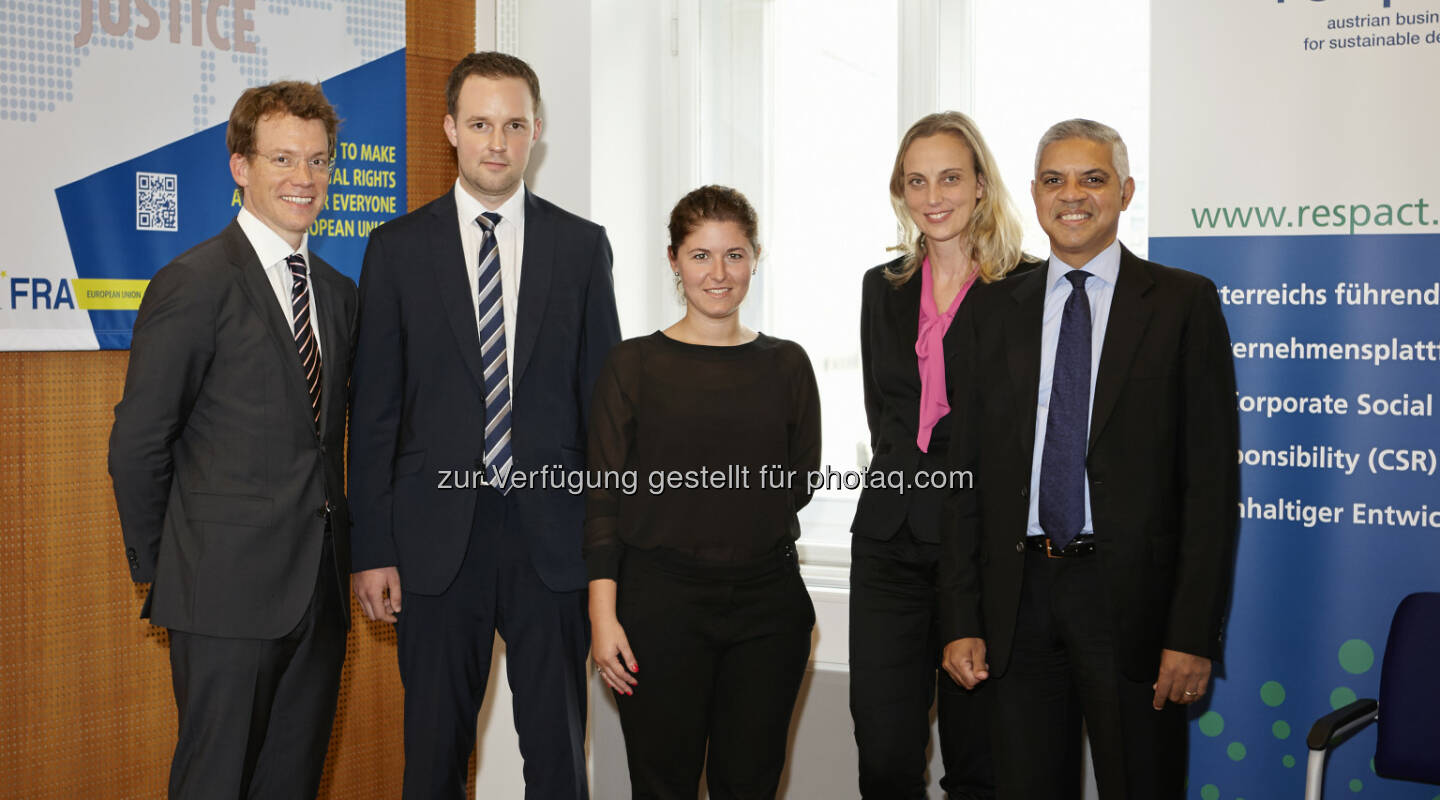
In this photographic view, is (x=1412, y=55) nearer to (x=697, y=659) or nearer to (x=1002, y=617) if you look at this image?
(x=1002, y=617)

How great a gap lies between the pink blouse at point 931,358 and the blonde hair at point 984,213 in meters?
0.06

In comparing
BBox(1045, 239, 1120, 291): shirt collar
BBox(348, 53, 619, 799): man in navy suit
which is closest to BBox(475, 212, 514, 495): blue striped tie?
BBox(348, 53, 619, 799): man in navy suit

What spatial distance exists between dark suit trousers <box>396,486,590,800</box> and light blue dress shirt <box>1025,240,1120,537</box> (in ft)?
3.25

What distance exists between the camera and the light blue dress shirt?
7.25 feet

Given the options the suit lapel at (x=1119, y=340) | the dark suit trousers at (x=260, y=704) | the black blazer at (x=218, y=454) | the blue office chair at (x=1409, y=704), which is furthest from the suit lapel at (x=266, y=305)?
the blue office chair at (x=1409, y=704)

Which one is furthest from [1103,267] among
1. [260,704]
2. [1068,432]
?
[260,704]

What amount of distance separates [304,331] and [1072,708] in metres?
1.74

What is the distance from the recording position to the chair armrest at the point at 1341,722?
2350 millimetres

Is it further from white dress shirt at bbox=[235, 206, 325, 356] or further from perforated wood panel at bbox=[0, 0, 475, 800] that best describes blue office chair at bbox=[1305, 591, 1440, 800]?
perforated wood panel at bbox=[0, 0, 475, 800]

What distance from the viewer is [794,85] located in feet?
12.8

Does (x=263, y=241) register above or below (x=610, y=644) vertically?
above

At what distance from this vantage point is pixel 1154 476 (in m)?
2.12

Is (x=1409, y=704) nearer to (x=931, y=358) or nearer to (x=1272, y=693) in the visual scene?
(x=1272, y=693)

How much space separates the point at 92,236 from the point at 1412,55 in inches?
130
